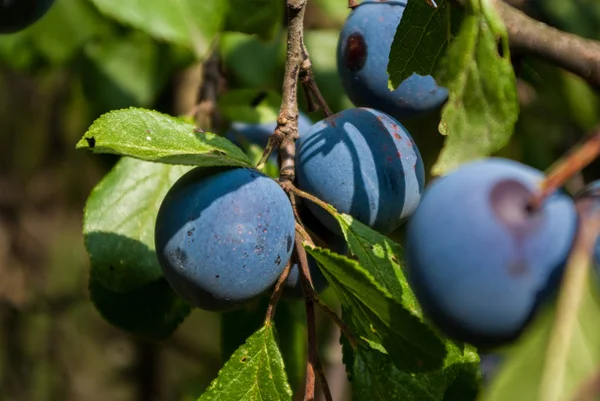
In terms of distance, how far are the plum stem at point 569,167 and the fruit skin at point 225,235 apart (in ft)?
1.13

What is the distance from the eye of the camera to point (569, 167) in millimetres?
599

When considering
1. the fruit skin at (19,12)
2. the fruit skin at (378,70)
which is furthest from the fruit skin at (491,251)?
the fruit skin at (19,12)

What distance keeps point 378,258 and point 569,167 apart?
1.19 ft

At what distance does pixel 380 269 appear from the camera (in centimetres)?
93

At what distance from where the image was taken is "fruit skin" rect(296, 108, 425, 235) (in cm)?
100

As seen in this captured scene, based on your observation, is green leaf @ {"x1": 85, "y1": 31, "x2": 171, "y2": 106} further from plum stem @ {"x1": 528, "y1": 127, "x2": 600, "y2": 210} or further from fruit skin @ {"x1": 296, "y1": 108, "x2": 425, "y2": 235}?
plum stem @ {"x1": 528, "y1": 127, "x2": 600, "y2": 210}

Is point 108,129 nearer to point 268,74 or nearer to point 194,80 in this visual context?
point 268,74

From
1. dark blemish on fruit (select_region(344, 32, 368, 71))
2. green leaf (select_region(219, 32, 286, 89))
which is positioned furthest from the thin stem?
green leaf (select_region(219, 32, 286, 89))

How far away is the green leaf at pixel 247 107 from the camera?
147cm

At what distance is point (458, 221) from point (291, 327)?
89cm

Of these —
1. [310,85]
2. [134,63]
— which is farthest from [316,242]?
[134,63]

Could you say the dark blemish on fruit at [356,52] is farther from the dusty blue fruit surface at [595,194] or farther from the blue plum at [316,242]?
the dusty blue fruit surface at [595,194]

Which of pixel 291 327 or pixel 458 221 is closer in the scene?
pixel 458 221

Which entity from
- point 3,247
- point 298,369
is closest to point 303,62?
point 298,369
